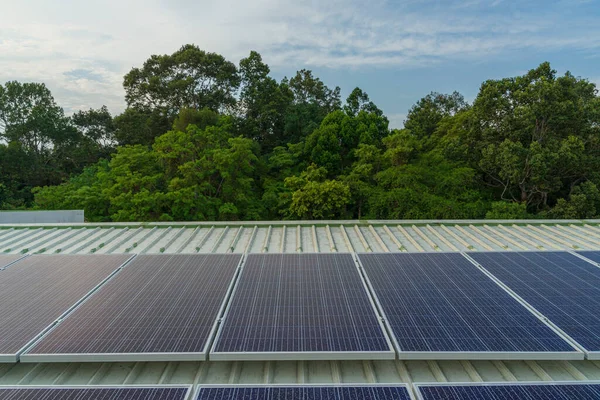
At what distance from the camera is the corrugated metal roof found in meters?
4.81

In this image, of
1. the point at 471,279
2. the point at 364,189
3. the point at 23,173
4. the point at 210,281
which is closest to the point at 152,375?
the point at 210,281

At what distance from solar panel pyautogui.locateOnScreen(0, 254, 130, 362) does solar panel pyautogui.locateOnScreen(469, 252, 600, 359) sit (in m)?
8.34

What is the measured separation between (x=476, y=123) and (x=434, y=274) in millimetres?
19399

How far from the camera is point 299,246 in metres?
9.66

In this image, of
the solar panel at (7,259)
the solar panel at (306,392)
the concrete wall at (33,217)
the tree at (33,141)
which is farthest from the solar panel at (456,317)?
the tree at (33,141)

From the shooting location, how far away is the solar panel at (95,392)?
399cm

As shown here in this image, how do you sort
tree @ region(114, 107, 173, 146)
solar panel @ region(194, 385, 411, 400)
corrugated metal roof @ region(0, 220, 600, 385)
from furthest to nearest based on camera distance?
tree @ region(114, 107, 173, 146), corrugated metal roof @ region(0, 220, 600, 385), solar panel @ region(194, 385, 411, 400)

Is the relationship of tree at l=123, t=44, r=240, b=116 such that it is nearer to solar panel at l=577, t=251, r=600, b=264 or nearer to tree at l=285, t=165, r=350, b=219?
tree at l=285, t=165, r=350, b=219

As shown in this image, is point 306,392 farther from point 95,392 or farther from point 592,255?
point 592,255

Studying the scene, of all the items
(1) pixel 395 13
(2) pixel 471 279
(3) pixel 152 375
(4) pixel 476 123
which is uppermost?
(1) pixel 395 13

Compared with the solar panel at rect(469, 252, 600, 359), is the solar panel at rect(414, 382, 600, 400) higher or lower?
lower

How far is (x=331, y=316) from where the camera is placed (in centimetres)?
538

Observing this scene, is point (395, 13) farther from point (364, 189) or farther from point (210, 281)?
point (210, 281)

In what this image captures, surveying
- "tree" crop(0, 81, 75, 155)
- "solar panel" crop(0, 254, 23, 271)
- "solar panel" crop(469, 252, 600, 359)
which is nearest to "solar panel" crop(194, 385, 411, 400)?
"solar panel" crop(469, 252, 600, 359)
